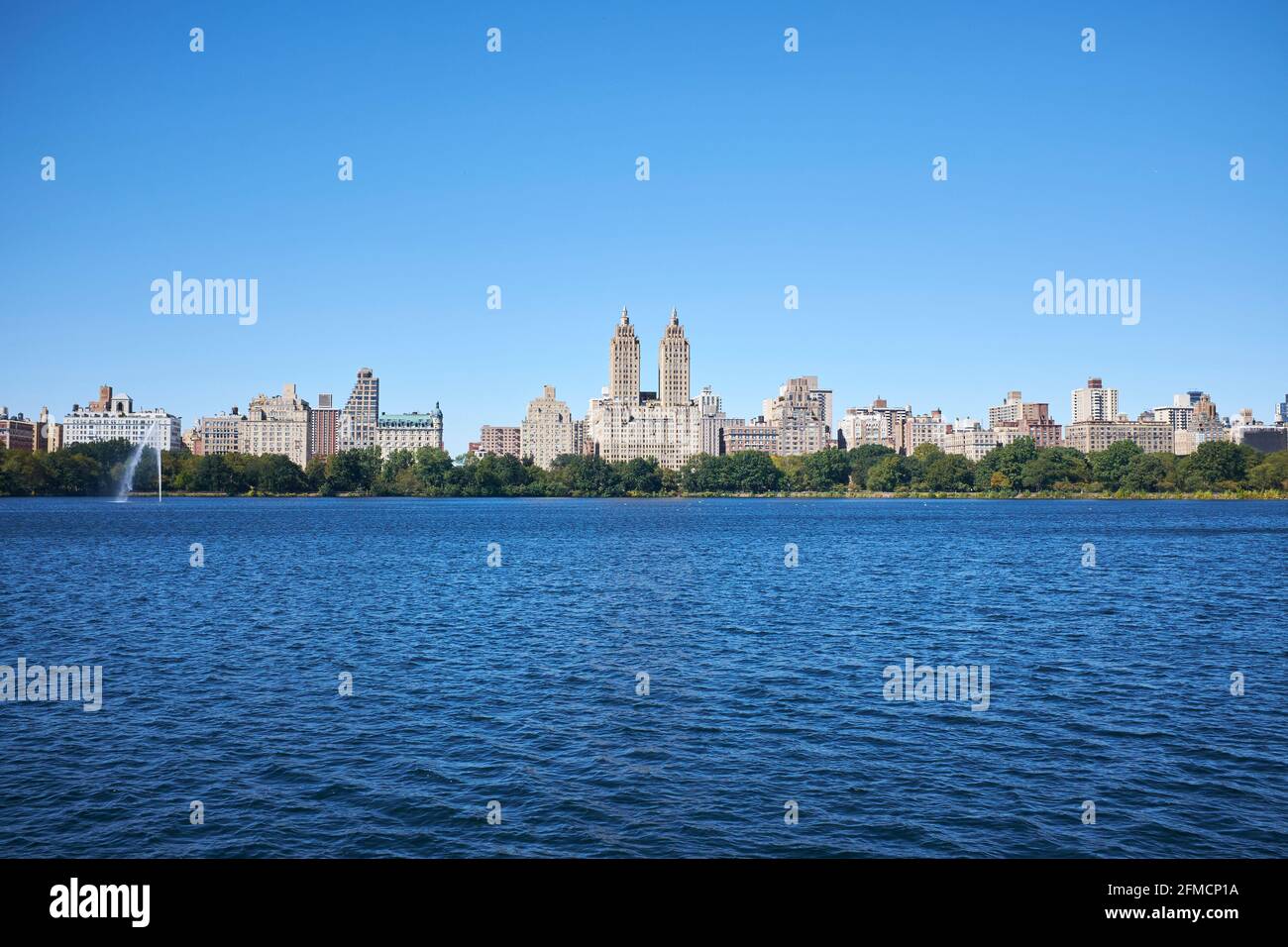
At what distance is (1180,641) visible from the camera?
112 ft

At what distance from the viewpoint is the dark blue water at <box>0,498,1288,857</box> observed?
16.1 metres

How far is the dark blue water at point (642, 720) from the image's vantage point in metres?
16.1

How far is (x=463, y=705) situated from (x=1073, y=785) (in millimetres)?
13916

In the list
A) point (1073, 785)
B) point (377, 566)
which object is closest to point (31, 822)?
point (1073, 785)

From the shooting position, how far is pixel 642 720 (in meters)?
23.1

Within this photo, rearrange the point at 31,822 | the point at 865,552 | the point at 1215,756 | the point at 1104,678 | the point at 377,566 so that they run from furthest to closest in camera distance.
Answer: the point at 865,552, the point at 377,566, the point at 1104,678, the point at 1215,756, the point at 31,822

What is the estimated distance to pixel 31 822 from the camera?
53.7ft

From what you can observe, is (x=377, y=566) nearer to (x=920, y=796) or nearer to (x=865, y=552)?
(x=865, y=552)
